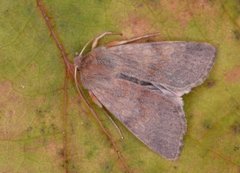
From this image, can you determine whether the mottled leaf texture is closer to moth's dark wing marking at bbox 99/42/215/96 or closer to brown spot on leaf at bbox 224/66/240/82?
moth's dark wing marking at bbox 99/42/215/96

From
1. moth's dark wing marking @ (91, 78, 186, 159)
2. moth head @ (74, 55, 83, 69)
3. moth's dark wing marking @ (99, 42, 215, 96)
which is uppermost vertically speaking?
moth head @ (74, 55, 83, 69)

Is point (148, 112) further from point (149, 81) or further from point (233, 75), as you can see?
point (233, 75)

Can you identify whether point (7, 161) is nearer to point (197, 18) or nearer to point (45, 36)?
point (45, 36)

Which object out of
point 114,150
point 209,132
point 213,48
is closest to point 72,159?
point 114,150

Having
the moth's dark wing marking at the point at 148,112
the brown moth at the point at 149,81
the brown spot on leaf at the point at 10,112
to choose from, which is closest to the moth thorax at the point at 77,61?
the brown moth at the point at 149,81

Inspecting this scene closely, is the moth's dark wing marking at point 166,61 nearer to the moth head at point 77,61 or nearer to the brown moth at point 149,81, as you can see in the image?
the brown moth at point 149,81

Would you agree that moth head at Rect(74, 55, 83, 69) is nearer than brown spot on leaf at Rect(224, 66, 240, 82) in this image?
Yes

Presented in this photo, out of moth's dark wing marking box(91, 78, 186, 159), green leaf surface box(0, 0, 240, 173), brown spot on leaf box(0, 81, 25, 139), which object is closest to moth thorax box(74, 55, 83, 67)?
green leaf surface box(0, 0, 240, 173)
